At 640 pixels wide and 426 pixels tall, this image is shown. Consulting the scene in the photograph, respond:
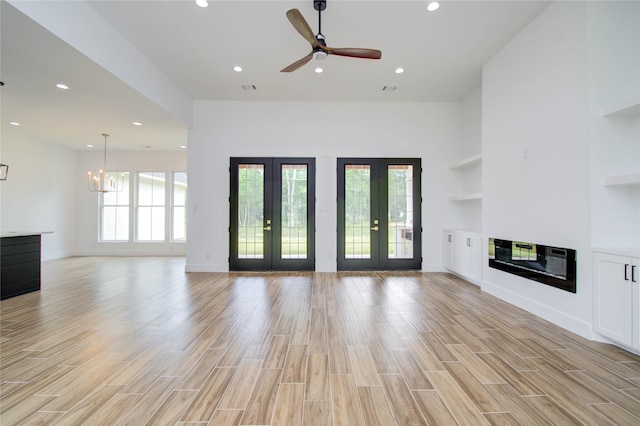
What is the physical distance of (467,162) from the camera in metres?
5.27

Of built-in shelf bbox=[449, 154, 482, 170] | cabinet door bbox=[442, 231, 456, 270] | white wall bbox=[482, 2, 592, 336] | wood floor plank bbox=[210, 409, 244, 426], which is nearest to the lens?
wood floor plank bbox=[210, 409, 244, 426]

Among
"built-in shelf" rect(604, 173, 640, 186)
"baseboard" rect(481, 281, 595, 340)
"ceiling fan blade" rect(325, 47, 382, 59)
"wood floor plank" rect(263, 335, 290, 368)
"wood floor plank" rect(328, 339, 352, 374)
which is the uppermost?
"ceiling fan blade" rect(325, 47, 382, 59)

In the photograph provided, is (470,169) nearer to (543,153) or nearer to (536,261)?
(543,153)

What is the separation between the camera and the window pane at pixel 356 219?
19.9ft

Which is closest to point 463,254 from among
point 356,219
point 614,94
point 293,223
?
point 356,219

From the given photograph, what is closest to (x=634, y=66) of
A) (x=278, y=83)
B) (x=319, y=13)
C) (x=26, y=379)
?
(x=319, y=13)

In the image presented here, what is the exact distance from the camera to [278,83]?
5.18 m

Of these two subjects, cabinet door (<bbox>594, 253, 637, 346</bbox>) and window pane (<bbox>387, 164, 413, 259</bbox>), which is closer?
cabinet door (<bbox>594, 253, 637, 346</bbox>)

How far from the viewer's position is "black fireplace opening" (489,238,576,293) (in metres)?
3.01

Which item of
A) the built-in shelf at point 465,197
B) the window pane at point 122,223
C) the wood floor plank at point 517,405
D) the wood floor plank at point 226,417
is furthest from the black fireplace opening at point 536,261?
the window pane at point 122,223

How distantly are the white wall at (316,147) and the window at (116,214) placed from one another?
4139 millimetres

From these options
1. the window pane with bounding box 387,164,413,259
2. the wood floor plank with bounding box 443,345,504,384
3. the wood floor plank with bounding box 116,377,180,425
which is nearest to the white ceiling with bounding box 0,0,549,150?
the window pane with bounding box 387,164,413,259

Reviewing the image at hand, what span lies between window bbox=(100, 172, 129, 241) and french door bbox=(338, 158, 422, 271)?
6.99 meters

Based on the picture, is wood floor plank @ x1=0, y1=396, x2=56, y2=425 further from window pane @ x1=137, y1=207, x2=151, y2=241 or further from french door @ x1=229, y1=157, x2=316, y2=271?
window pane @ x1=137, y1=207, x2=151, y2=241
